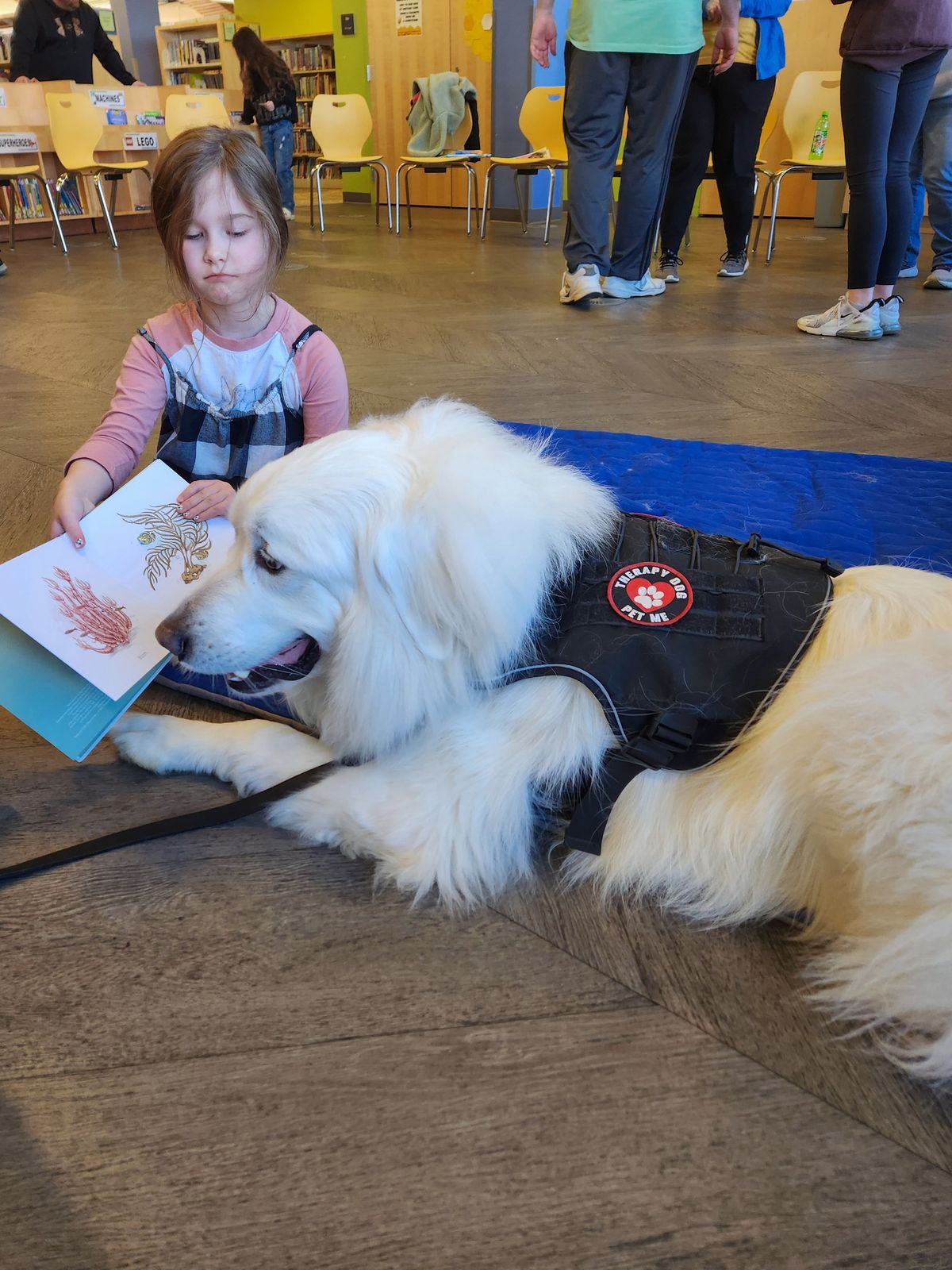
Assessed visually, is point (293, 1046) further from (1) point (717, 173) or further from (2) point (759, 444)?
(1) point (717, 173)

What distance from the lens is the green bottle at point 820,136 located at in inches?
250

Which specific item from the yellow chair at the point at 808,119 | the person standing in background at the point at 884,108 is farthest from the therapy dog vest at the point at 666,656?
the yellow chair at the point at 808,119

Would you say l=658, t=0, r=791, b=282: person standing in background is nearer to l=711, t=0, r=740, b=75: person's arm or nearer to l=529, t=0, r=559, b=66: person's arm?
l=711, t=0, r=740, b=75: person's arm

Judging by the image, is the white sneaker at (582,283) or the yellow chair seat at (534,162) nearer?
the white sneaker at (582,283)

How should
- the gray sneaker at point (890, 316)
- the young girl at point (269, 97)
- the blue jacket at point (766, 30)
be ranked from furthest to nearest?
the young girl at point (269, 97)
the blue jacket at point (766, 30)
the gray sneaker at point (890, 316)

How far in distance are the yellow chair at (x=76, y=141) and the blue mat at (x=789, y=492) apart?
6.77 metres

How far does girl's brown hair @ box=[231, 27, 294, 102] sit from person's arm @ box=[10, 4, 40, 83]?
1.83 meters

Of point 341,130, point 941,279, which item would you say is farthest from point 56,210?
point 941,279

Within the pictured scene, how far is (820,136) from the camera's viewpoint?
6.41 metres

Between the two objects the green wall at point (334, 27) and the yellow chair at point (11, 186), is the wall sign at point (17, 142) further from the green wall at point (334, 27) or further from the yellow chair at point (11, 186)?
the green wall at point (334, 27)

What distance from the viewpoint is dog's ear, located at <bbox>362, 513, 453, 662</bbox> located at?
0.97m

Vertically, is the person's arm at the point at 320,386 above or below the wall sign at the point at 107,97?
below

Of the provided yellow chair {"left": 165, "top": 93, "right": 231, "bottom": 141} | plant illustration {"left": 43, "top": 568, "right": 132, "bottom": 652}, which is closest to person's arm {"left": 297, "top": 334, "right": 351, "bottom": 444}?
plant illustration {"left": 43, "top": 568, "right": 132, "bottom": 652}

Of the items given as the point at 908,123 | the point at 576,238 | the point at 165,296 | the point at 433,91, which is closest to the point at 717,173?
the point at 576,238
